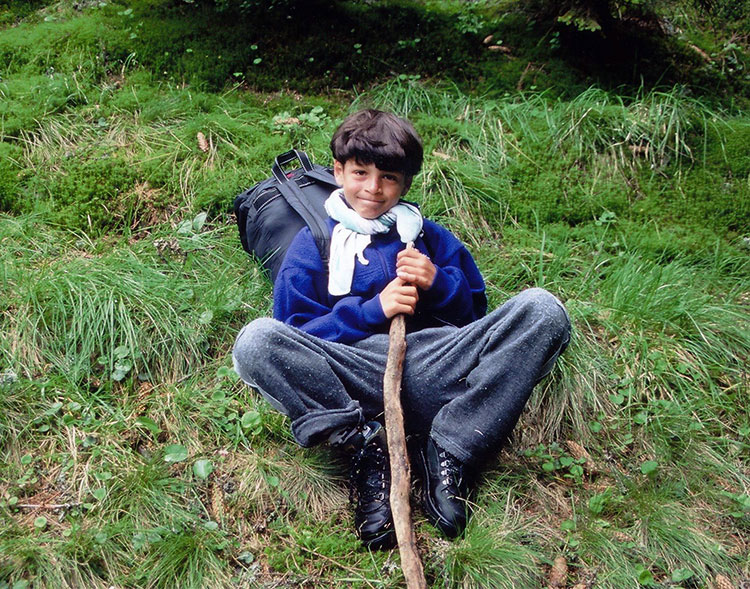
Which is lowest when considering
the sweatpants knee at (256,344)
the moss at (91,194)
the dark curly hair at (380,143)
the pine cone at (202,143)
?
the moss at (91,194)

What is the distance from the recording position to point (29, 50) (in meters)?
5.15

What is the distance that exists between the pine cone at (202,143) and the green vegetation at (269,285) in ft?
0.07

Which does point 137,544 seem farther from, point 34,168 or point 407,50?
point 407,50

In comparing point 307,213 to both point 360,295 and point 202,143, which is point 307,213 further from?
point 202,143

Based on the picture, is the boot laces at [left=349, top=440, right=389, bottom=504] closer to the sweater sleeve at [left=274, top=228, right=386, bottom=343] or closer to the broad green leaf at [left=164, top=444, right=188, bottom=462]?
the sweater sleeve at [left=274, top=228, right=386, bottom=343]

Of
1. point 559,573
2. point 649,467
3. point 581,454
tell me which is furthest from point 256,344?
point 649,467

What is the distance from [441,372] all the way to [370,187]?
2.79 ft

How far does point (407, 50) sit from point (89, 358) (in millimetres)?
3323

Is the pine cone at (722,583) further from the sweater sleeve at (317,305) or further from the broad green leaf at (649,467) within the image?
the sweater sleeve at (317,305)

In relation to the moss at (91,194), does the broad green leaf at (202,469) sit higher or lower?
lower

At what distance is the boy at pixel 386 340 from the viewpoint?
277 centimetres

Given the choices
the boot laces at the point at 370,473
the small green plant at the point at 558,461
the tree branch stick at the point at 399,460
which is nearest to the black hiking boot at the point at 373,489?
the boot laces at the point at 370,473

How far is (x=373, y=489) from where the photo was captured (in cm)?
282

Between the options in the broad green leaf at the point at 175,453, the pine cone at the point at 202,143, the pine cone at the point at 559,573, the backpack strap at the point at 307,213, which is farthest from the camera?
the pine cone at the point at 202,143
